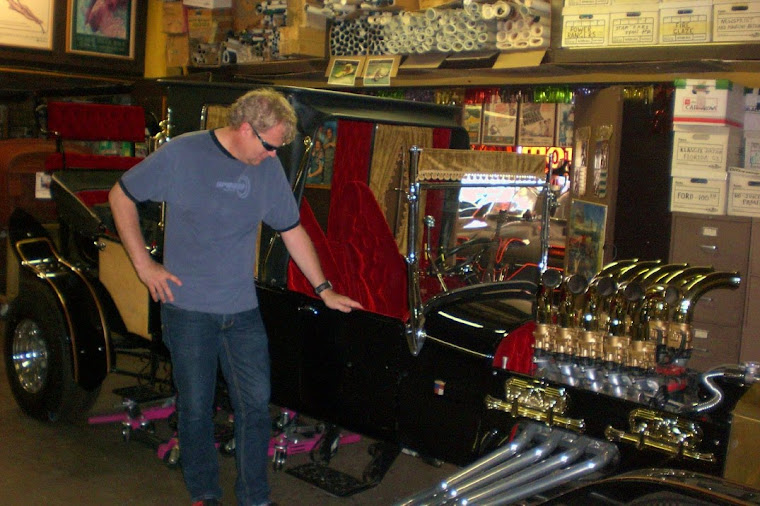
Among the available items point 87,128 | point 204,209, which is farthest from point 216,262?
point 87,128

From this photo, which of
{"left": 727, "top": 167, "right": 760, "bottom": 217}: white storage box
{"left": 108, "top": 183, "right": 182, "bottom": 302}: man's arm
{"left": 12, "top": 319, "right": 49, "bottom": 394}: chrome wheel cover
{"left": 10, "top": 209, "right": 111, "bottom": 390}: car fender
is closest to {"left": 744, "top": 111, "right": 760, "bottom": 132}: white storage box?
{"left": 727, "top": 167, "right": 760, "bottom": 217}: white storage box

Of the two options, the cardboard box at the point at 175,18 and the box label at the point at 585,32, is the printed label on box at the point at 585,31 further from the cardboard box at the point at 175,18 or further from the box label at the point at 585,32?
the cardboard box at the point at 175,18

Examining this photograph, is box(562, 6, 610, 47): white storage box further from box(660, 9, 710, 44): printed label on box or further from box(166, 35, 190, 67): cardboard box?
box(166, 35, 190, 67): cardboard box

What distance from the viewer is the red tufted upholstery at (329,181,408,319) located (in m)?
3.59

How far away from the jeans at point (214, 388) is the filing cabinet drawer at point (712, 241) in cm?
308

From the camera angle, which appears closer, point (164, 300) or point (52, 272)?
point (164, 300)

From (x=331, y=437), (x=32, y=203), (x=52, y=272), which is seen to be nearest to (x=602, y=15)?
(x=331, y=437)

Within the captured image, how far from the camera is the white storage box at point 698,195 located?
16.7ft

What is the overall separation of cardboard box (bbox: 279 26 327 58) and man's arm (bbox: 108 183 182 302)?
4.04 meters

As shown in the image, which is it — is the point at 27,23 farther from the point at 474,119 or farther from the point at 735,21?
the point at 735,21

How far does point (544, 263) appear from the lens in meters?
3.83

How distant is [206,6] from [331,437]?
533cm

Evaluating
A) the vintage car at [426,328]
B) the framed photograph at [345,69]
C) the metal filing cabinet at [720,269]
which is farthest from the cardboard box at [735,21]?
the framed photograph at [345,69]

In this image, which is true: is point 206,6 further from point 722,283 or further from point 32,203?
point 722,283
